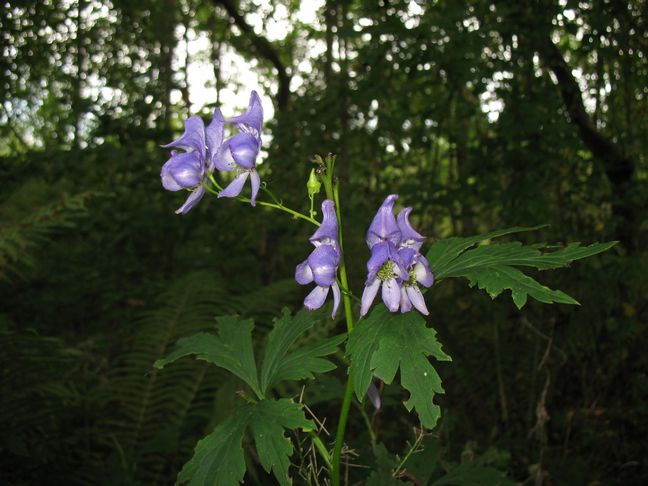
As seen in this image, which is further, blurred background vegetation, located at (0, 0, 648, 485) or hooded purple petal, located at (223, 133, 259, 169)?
blurred background vegetation, located at (0, 0, 648, 485)

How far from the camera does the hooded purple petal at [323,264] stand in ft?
3.84

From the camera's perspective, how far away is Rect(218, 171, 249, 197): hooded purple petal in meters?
1.25

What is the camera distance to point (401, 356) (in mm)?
1083

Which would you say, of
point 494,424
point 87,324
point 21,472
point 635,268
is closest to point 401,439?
point 494,424

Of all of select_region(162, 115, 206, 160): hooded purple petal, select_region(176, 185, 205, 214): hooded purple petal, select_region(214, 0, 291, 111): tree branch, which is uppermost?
select_region(214, 0, 291, 111): tree branch

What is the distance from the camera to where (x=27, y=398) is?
274 cm

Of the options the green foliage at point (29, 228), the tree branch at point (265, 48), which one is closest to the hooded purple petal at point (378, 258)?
the green foliage at point (29, 228)

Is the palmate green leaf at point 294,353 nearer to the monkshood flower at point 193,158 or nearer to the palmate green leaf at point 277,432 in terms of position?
the palmate green leaf at point 277,432

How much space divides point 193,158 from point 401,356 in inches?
24.6

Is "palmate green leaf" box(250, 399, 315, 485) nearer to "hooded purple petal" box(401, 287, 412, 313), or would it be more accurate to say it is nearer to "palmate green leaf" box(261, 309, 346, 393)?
"palmate green leaf" box(261, 309, 346, 393)

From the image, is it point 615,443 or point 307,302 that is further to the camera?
point 615,443

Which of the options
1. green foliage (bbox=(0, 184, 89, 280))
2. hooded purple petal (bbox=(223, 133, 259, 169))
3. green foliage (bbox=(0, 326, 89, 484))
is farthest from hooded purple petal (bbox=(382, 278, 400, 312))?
green foliage (bbox=(0, 184, 89, 280))

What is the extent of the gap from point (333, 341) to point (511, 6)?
271 centimetres

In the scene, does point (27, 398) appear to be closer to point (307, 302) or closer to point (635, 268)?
point (307, 302)
